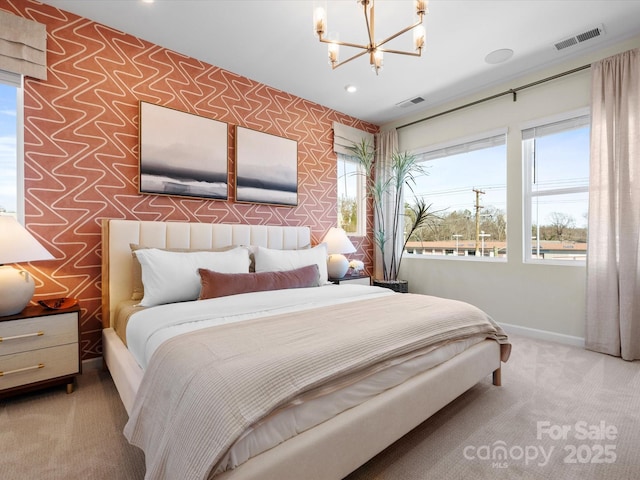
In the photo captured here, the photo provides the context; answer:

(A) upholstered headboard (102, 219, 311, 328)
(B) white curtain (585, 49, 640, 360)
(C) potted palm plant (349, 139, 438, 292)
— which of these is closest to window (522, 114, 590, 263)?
(B) white curtain (585, 49, 640, 360)

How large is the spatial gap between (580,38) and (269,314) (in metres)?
3.48

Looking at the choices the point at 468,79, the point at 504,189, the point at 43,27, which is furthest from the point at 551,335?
the point at 43,27

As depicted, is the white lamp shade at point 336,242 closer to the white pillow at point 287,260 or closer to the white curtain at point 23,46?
the white pillow at point 287,260

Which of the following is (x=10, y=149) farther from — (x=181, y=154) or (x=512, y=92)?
(x=512, y=92)

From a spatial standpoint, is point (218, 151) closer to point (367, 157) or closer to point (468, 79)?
point (367, 157)

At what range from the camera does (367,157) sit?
14.5 ft

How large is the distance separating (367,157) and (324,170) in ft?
2.19

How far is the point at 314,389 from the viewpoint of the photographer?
1.20 m

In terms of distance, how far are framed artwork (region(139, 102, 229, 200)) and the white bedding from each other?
135 cm

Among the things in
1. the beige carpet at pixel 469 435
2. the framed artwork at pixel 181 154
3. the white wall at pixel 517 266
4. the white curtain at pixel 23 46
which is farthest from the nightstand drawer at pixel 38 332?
the white wall at pixel 517 266

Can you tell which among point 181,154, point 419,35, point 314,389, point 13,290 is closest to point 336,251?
point 181,154

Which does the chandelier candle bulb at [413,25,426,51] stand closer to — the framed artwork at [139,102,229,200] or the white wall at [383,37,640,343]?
the framed artwork at [139,102,229,200]

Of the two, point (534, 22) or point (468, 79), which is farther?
point (468, 79)

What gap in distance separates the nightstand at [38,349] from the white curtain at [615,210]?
4.22m
